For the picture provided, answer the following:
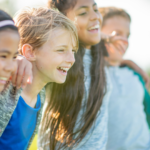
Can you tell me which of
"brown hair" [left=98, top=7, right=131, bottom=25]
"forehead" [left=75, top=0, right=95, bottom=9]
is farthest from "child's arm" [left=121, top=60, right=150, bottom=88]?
"forehead" [left=75, top=0, right=95, bottom=9]

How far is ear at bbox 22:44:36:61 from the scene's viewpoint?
5.47 feet

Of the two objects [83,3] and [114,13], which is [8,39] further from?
[114,13]

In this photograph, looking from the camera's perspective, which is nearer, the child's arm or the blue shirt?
the blue shirt

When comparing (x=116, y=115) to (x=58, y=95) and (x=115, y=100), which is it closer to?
(x=115, y=100)

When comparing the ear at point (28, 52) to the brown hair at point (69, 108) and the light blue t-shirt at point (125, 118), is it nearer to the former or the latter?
the brown hair at point (69, 108)

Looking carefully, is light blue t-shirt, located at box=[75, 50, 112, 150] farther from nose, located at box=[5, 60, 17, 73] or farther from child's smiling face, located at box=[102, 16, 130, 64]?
nose, located at box=[5, 60, 17, 73]

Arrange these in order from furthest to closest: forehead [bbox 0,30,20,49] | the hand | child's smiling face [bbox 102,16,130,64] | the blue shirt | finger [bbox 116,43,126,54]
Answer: child's smiling face [bbox 102,16,130,64]
finger [bbox 116,43,126,54]
the blue shirt
the hand
forehead [bbox 0,30,20,49]

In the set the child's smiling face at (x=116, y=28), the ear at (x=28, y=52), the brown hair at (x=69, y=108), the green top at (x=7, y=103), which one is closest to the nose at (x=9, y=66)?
the green top at (x=7, y=103)

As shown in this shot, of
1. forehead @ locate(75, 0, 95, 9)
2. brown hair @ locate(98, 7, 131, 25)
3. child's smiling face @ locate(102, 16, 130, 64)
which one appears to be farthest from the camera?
brown hair @ locate(98, 7, 131, 25)

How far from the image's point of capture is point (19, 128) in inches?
63.6

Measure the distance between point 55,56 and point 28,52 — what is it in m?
0.20

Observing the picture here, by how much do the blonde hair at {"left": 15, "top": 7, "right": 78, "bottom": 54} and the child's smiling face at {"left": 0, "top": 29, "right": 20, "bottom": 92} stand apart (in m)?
0.34

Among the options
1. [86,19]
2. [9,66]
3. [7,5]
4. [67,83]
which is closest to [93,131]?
[67,83]

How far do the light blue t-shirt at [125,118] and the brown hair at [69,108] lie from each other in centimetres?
57
